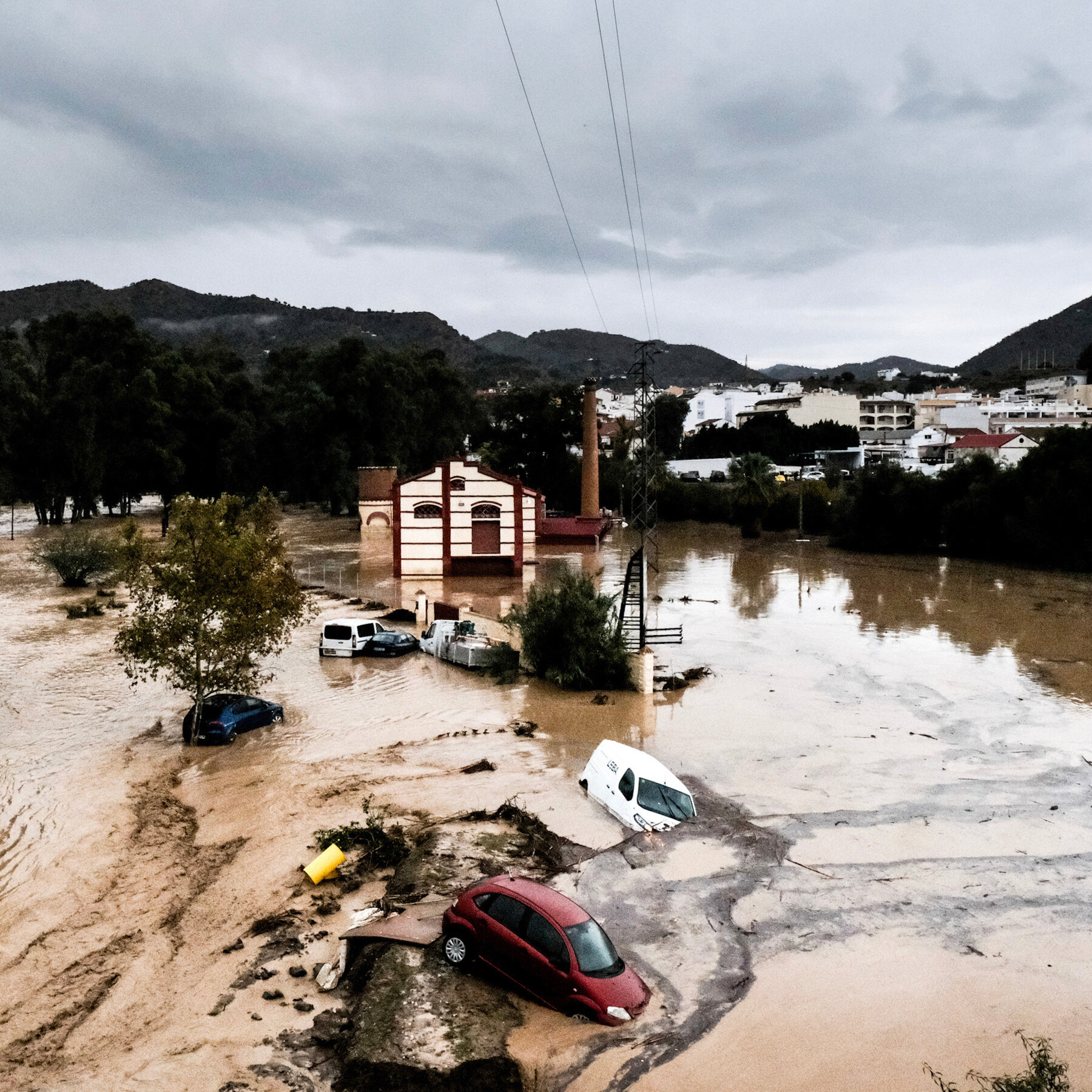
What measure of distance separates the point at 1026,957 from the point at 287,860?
9.74 metres

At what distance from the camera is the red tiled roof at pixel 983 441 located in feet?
318

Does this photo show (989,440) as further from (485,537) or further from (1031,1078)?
(1031,1078)

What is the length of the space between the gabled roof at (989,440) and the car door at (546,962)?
96796 millimetres

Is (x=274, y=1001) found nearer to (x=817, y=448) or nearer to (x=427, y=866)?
(x=427, y=866)

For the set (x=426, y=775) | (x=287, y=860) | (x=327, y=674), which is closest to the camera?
(x=287, y=860)

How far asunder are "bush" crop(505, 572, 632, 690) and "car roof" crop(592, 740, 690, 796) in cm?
770

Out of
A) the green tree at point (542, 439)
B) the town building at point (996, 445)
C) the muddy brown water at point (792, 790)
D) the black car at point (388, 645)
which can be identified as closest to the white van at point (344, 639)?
the black car at point (388, 645)

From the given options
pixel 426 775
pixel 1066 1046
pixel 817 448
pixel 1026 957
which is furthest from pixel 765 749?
pixel 817 448

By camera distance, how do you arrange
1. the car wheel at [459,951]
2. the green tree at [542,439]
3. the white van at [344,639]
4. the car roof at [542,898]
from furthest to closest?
1. the green tree at [542,439]
2. the white van at [344,639]
3. the car wheel at [459,951]
4. the car roof at [542,898]

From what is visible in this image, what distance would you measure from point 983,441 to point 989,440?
3.31 feet

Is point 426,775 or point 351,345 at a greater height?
point 351,345

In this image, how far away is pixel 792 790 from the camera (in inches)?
664

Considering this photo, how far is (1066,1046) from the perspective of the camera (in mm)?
9430

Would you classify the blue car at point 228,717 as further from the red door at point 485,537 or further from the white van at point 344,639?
the red door at point 485,537
